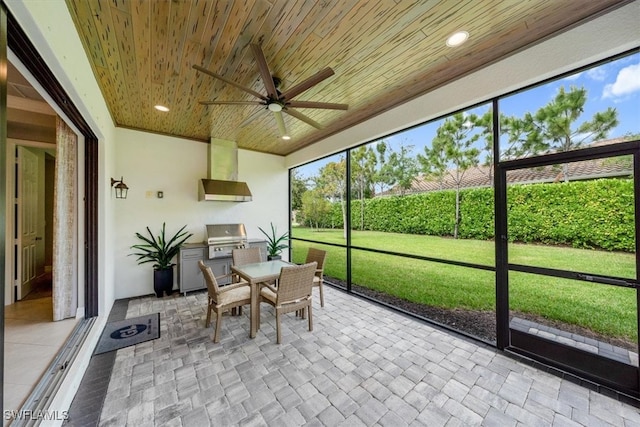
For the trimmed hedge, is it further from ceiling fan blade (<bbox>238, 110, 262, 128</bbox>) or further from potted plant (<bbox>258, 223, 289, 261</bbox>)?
potted plant (<bbox>258, 223, 289, 261</bbox>)

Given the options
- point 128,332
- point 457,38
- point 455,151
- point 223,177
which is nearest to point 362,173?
point 455,151

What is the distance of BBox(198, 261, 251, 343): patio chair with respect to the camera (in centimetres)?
263

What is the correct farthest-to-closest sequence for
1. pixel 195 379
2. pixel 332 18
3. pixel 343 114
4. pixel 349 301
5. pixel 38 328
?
pixel 349 301 < pixel 343 114 < pixel 38 328 < pixel 195 379 < pixel 332 18

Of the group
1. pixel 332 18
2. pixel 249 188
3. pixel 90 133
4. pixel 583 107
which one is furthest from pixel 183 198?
pixel 583 107

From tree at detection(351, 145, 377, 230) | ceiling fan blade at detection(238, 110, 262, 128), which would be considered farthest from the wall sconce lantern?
tree at detection(351, 145, 377, 230)

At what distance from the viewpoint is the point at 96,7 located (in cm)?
172

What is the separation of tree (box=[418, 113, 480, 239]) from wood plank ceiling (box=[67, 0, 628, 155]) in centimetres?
90

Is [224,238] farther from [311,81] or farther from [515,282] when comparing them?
[515,282]

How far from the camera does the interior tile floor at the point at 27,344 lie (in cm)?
173

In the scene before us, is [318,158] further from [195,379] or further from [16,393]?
[16,393]

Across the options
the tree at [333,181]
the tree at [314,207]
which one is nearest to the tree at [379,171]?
the tree at [333,181]

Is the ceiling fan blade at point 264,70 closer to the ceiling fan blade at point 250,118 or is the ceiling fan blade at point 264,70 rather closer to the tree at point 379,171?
the ceiling fan blade at point 250,118

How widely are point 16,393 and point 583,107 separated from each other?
16.4 ft

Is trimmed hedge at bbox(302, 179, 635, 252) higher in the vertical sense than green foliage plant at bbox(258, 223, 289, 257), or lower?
higher
